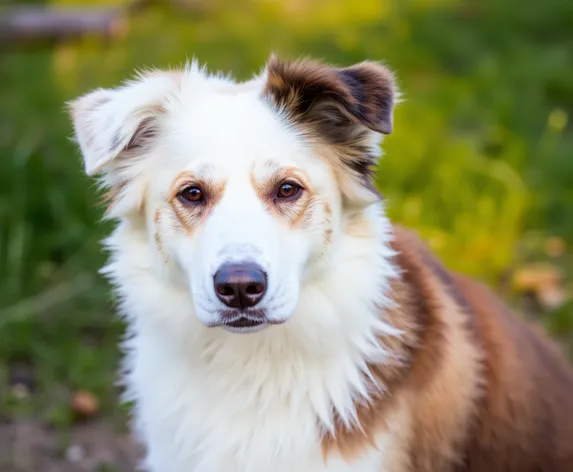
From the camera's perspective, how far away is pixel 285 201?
262 centimetres

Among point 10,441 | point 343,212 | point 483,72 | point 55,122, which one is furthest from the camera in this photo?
point 483,72

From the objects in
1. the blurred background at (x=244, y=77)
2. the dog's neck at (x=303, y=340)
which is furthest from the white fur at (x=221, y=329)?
the blurred background at (x=244, y=77)

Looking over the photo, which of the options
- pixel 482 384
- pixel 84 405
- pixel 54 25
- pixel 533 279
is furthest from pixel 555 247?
pixel 54 25

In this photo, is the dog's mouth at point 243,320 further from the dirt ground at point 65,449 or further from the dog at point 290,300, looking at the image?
the dirt ground at point 65,449

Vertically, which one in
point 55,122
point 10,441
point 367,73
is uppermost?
point 367,73

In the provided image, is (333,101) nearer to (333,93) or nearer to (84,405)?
(333,93)

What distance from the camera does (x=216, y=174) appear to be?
102 inches

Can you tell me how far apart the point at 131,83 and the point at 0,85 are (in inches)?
166

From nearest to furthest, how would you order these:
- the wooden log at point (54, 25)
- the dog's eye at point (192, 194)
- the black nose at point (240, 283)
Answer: the black nose at point (240, 283) → the dog's eye at point (192, 194) → the wooden log at point (54, 25)

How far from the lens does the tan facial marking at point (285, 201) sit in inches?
102

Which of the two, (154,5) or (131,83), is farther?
(154,5)

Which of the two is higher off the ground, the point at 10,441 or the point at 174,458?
the point at 174,458

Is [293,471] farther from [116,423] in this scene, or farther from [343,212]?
[116,423]

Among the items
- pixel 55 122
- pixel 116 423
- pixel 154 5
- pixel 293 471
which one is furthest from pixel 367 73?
pixel 154 5
